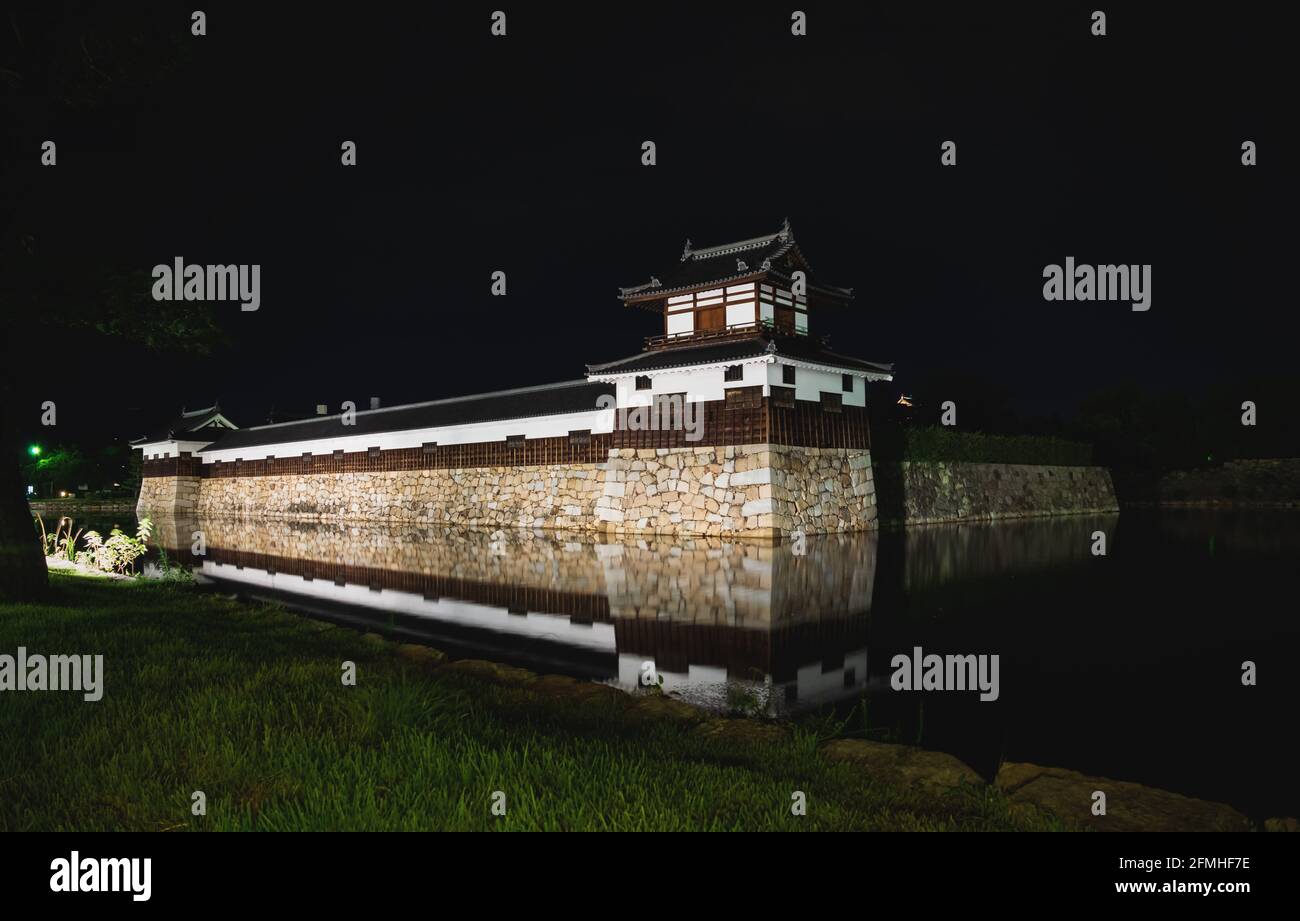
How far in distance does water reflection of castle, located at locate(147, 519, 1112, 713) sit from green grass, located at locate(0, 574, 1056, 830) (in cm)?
188

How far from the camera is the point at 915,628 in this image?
9469mm

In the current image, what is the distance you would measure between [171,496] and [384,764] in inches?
2088

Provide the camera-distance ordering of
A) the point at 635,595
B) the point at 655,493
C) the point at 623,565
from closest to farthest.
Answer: the point at 635,595 < the point at 623,565 < the point at 655,493

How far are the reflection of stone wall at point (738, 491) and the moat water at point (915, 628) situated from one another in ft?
8.58

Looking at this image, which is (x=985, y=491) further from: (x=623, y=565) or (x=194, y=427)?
(x=194, y=427)

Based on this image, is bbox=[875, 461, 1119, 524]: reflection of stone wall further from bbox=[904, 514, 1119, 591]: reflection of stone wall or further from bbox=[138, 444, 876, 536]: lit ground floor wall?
bbox=[138, 444, 876, 536]: lit ground floor wall

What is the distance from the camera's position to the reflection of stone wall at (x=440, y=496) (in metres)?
28.5

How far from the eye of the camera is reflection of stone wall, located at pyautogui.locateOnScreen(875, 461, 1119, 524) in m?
31.1

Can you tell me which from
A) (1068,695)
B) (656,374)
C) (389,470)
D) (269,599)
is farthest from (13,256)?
(389,470)

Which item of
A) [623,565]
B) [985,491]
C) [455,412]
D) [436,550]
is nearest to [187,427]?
[455,412]

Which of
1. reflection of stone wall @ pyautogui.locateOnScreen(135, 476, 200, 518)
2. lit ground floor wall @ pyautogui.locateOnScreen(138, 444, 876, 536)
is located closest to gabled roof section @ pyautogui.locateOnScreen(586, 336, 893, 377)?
lit ground floor wall @ pyautogui.locateOnScreen(138, 444, 876, 536)

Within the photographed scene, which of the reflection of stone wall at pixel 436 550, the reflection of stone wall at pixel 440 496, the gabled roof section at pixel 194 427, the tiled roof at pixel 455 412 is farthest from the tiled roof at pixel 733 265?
the gabled roof section at pixel 194 427

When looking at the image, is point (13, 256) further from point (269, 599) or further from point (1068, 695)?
point (1068, 695)
